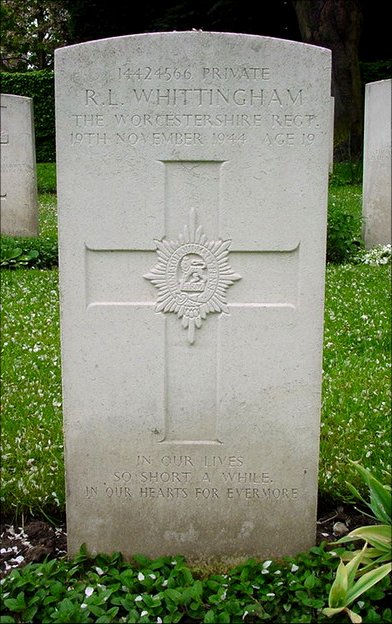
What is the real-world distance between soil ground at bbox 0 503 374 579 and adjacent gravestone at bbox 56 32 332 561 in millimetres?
178

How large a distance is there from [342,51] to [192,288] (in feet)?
54.3

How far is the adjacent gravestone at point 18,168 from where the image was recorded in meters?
11.1

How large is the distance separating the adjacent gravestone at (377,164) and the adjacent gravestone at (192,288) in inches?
268

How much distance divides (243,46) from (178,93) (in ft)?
1.05

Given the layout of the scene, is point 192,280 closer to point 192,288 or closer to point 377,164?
point 192,288

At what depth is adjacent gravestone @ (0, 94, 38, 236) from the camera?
435 inches

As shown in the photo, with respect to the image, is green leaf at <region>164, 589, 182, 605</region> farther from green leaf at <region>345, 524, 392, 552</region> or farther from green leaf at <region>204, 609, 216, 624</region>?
green leaf at <region>345, 524, 392, 552</region>

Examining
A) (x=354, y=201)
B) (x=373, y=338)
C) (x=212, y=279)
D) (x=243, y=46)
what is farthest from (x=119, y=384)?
(x=354, y=201)

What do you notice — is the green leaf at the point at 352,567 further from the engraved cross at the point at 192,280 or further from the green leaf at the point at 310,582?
the engraved cross at the point at 192,280

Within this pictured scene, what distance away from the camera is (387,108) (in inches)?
369

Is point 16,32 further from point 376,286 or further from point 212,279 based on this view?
point 212,279

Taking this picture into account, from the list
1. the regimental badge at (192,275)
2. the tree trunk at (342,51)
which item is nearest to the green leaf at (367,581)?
the regimental badge at (192,275)

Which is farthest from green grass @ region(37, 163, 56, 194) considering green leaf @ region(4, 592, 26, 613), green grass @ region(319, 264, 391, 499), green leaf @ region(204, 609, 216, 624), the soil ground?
green leaf @ region(204, 609, 216, 624)

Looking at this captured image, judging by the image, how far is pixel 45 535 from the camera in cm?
359
